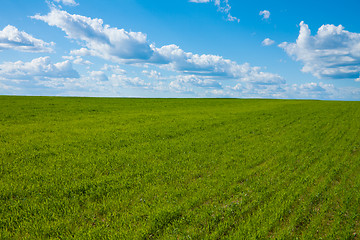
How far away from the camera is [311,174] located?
11.3 metres

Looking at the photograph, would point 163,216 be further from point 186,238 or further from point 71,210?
point 71,210

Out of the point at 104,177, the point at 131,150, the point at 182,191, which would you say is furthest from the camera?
the point at 131,150

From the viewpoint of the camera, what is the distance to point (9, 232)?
Answer: 6660mm

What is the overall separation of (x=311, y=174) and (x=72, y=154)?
44.3ft

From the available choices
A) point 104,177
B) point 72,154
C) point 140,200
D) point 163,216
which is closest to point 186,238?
point 163,216

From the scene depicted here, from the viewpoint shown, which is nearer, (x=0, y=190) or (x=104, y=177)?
(x=0, y=190)

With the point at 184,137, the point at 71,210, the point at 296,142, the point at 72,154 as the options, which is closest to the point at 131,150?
the point at 72,154

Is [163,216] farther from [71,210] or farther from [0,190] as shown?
[0,190]

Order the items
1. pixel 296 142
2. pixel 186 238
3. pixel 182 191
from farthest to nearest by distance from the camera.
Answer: pixel 296 142
pixel 182 191
pixel 186 238

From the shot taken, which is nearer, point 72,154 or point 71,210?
point 71,210

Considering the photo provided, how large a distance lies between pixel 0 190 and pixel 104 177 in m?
3.96

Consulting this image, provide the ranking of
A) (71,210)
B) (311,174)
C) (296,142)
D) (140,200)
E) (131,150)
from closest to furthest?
(71,210) → (140,200) → (311,174) → (131,150) → (296,142)

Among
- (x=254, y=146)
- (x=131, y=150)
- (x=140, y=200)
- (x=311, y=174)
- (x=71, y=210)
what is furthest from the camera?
(x=254, y=146)

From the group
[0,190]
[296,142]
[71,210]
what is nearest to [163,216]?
[71,210]
